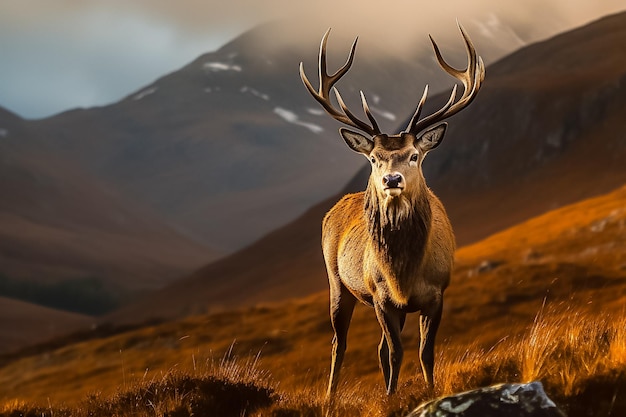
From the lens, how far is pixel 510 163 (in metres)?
78.1

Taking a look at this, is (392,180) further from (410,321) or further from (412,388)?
(410,321)

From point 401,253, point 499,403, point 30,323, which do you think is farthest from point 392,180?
point 30,323

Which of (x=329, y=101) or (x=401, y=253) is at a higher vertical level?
(x=329, y=101)

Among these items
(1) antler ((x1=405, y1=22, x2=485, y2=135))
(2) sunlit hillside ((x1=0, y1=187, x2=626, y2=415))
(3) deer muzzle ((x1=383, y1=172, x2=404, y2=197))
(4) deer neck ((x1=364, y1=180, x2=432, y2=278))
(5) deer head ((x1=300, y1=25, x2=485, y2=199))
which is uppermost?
(1) antler ((x1=405, y1=22, x2=485, y2=135))

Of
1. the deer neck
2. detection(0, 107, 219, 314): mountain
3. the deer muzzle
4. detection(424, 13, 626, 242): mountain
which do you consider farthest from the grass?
detection(0, 107, 219, 314): mountain

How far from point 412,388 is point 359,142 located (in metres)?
2.59

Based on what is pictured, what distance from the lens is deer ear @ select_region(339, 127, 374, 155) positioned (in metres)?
8.14

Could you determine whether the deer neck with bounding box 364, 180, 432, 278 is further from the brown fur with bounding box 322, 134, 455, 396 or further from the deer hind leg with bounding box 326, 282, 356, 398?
the deer hind leg with bounding box 326, 282, 356, 398

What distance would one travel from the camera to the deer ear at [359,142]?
814 centimetres

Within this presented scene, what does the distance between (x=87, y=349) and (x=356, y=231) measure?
47995 millimetres

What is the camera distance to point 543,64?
9438 centimetres

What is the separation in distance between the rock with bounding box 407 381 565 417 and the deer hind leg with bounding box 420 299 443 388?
4.22ft

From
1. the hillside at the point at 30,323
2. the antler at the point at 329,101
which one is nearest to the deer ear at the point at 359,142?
the antler at the point at 329,101

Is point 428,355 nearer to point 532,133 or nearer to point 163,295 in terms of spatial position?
point 532,133
